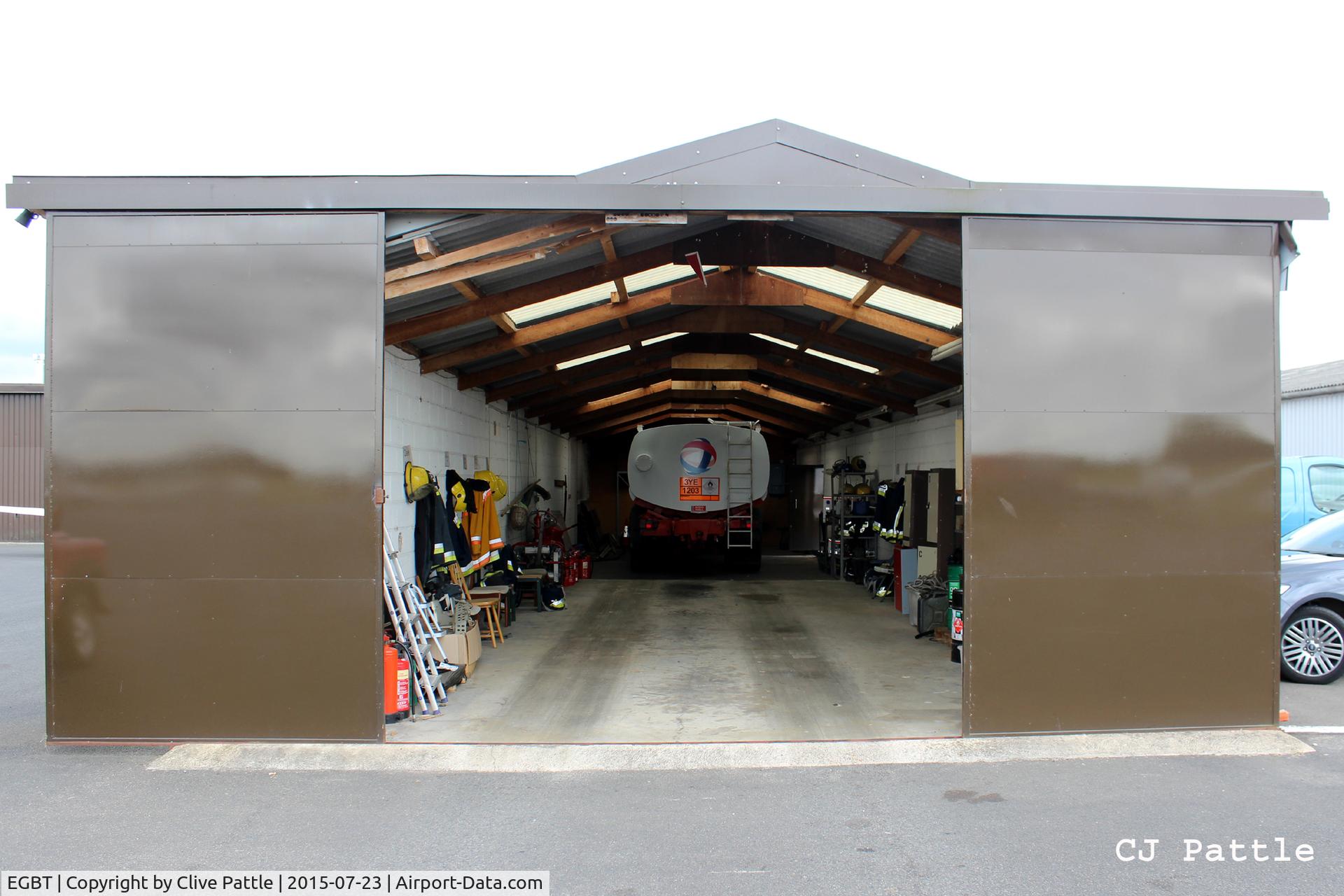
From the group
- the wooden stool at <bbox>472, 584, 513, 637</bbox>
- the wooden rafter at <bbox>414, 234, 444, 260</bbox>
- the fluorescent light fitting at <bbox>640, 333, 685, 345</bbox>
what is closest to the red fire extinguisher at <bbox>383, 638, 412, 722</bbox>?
the wooden rafter at <bbox>414, 234, 444, 260</bbox>

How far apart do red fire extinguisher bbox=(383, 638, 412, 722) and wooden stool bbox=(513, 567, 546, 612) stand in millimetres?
5022

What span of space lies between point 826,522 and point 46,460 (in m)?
12.6

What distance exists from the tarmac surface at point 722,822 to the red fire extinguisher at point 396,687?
955 mm

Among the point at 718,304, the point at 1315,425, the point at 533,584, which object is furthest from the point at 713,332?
the point at 1315,425

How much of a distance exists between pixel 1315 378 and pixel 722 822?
1724 centimetres

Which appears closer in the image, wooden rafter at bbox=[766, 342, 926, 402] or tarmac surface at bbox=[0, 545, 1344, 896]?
tarmac surface at bbox=[0, 545, 1344, 896]

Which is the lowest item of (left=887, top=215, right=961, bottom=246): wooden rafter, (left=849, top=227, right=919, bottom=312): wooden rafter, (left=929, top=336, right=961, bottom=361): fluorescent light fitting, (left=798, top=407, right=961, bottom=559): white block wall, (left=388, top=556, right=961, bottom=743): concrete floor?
(left=388, top=556, right=961, bottom=743): concrete floor

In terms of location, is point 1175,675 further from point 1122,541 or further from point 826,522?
point 826,522

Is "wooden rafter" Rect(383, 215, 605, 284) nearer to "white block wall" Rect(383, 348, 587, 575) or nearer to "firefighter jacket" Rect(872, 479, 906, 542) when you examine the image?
"white block wall" Rect(383, 348, 587, 575)

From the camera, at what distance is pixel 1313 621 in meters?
6.77

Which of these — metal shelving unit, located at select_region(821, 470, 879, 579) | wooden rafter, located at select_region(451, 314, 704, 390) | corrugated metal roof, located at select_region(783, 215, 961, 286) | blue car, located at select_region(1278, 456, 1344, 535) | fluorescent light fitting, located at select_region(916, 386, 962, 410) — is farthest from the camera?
metal shelving unit, located at select_region(821, 470, 879, 579)

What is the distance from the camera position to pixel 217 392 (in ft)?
16.6

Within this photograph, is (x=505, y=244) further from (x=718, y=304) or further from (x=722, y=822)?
(x=722, y=822)

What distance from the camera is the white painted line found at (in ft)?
15.9
